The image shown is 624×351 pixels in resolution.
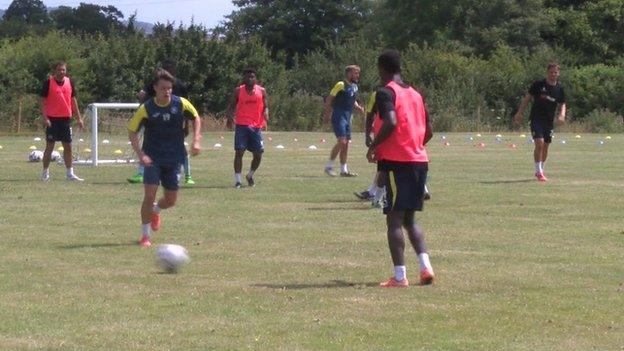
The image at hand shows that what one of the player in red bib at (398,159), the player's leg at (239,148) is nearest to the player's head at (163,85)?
the player in red bib at (398,159)

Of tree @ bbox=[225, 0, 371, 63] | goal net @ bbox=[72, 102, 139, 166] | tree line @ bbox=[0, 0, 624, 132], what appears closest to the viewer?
goal net @ bbox=[72, 102, 139, 166]

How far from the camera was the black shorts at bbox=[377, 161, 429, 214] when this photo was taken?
1073 centimetres

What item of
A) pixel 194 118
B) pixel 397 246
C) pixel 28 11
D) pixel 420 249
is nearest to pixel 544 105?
pixel 194 118

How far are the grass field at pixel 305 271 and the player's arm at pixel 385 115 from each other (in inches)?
48.7

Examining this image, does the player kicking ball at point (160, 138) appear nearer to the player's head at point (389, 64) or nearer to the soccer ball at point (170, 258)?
the soccer ball at point (170, 258)

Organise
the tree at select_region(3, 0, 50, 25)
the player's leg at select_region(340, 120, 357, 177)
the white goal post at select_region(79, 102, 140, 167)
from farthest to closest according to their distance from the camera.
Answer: the tree at select_region(3, 0, 50, 25), the white goal post at select_region(79, 102, 140, 167), the player's leg at select_region(340, 120, 357, 177)

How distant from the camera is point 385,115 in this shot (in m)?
10.6

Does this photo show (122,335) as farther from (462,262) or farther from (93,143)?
(93,143)

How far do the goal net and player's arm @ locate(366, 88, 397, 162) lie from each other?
1396 centimetres

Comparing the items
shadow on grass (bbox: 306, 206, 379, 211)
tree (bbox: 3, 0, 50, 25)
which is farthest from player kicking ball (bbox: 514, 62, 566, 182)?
tree (bbox: 3, 0, 50, 25)

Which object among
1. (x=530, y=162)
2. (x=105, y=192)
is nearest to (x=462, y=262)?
(x=105, y=192)

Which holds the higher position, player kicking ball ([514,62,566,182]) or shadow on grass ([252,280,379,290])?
player kicking ball ([514,62,566,182])

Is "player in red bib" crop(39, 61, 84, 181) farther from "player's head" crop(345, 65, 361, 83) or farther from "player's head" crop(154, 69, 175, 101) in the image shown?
"player's head" crop(154, 69, 175, 101)

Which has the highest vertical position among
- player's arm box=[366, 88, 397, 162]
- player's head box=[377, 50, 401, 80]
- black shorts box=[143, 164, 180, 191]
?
player's head box=[377, 50, 401, 80]
